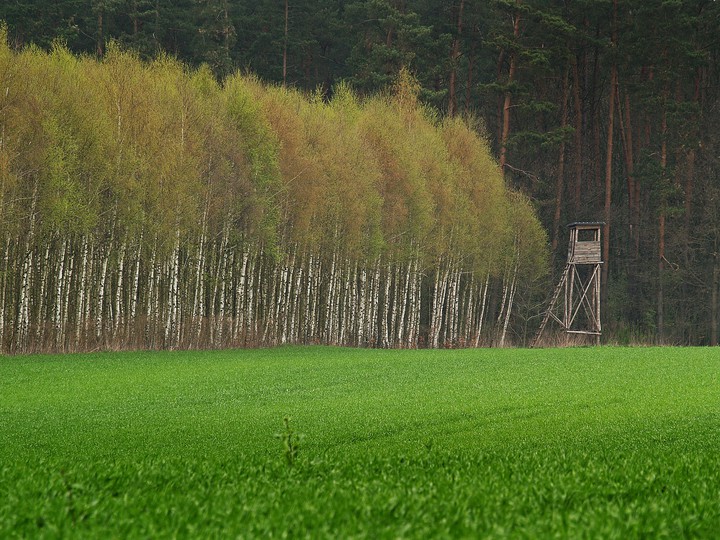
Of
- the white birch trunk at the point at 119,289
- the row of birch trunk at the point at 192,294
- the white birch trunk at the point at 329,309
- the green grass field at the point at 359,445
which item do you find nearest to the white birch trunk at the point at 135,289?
the row of birch trunk at the point at 192,294

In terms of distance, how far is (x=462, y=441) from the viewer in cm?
1319

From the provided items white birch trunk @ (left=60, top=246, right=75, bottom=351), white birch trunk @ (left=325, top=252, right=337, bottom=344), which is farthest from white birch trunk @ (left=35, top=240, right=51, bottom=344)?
white birch trunk @ (left=325, top=252, right=337, bottom=344)

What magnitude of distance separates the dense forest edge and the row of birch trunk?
111 millimetres

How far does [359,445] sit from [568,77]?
50.1m

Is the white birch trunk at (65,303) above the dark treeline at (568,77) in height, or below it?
below

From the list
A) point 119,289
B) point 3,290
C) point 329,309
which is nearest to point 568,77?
point 329,309

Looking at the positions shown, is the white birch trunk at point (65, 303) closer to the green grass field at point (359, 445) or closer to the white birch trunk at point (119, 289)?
the white birch trunk at point (119, 289)

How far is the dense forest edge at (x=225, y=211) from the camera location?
31.2 m

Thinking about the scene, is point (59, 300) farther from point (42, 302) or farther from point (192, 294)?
point (192, 294)

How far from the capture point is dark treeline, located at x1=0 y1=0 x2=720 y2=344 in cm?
5216

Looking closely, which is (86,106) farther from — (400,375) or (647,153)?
(647,153)

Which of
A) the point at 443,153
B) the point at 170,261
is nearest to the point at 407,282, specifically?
the point at 443,153

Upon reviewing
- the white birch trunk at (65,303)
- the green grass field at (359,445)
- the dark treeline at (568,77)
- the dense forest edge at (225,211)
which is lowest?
the green grass field at (359,445)

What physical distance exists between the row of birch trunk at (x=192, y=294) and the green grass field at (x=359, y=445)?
9.19 feet
